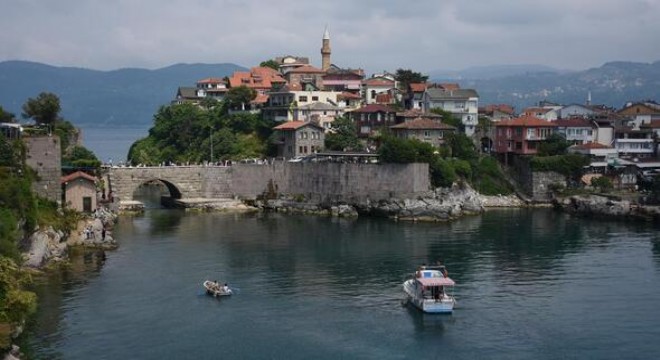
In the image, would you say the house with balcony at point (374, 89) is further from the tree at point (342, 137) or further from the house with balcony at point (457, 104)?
A: the tree at point (342, 137)

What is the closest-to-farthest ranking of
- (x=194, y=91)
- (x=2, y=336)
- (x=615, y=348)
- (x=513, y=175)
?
(x=2, y=336)
(x=615, y=348)
(x=513, y=175)
(x=194, y=91)

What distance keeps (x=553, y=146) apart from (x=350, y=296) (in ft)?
149

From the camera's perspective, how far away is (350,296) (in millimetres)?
41406

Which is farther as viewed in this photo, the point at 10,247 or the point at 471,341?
the point at 10,247

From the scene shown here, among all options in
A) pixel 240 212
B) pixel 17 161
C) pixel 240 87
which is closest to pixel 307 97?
pixel 240 87

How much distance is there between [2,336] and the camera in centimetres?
2914

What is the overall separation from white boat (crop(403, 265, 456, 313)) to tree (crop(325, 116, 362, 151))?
39452 millimetres

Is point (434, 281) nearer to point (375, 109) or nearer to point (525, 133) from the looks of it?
point (525, 133)

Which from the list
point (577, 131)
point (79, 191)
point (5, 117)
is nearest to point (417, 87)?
point (577, 131)

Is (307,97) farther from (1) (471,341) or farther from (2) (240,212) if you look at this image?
(1) (471,341)

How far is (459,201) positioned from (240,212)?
18.9 metres

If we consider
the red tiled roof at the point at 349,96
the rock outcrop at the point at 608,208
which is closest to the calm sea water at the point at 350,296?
the rock outcrop at the point at 608,208

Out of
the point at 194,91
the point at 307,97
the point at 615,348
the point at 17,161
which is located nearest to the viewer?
the point at 615,348

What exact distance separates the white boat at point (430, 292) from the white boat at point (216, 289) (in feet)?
29.0
